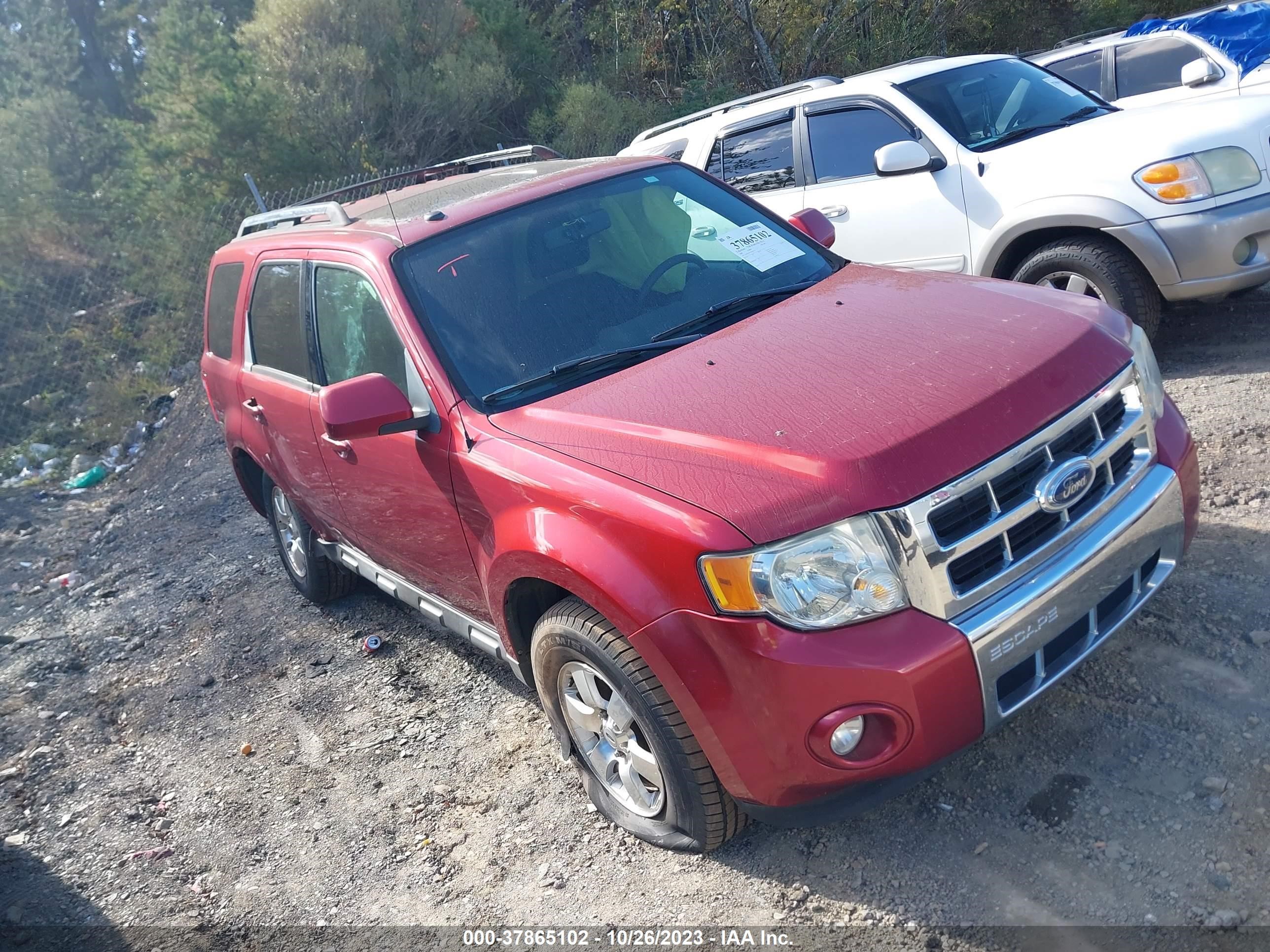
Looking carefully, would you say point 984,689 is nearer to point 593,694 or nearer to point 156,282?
point 593,694

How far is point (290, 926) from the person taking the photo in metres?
3.15

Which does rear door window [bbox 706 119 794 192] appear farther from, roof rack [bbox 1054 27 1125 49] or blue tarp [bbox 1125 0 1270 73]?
roof rack [bbox 1054 27 1125 49]

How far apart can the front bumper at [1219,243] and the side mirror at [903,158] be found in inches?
49.0

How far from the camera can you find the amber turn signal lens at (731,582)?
7.71ft

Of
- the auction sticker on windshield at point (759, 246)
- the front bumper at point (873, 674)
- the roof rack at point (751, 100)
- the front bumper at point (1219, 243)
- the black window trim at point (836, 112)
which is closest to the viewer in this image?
the front bumper at point (873, 674)

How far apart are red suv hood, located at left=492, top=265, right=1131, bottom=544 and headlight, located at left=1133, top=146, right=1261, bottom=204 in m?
2.17

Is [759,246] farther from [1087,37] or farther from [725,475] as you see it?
[1087,37]

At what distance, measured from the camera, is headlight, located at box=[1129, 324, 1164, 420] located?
2908 mm

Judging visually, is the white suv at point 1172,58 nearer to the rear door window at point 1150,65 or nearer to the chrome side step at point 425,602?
the rear door window at point 1150,65

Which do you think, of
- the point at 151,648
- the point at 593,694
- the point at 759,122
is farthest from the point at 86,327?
the point at 593,694

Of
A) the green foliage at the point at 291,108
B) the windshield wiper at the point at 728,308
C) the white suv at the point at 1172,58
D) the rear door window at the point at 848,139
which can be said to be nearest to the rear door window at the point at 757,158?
the rear door window at the point at 848,139

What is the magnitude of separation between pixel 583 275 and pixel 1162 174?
10.6 feet

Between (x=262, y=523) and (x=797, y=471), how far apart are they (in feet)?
18.1

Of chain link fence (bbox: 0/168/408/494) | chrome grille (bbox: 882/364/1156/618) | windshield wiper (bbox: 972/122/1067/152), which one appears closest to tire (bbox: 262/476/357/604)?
chrome grille (bbox: 882/364/1156/618)
